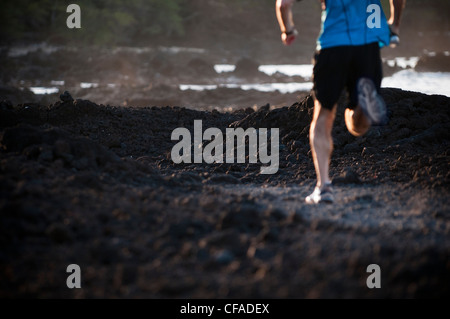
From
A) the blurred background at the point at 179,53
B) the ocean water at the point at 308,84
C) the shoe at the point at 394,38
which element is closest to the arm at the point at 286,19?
the shoe at the point at 394,38

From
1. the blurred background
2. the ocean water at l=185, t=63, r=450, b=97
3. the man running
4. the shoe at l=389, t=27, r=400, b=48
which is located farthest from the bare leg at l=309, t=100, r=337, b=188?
the blurred background

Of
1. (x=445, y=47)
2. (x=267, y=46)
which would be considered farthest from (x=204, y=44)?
(x=445, y=47)

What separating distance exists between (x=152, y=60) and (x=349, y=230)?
23338 mm

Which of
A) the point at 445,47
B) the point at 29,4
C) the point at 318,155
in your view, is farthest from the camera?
the point at 445,47

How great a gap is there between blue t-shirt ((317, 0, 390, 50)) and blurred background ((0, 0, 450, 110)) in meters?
12.4

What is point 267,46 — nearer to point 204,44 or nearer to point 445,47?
point 204,44

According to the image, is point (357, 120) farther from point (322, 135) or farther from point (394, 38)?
point (394, 38)

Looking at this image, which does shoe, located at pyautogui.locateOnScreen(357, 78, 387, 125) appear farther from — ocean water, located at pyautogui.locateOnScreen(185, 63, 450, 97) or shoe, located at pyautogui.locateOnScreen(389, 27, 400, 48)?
ocean water, located at pyautogui.locateOnScreen(185, 63, 450, 97)

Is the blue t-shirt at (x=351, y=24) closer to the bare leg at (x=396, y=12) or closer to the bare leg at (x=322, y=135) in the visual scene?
the bare leg at (x=396, y=12)

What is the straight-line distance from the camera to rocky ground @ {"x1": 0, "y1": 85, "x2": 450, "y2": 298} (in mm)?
2707

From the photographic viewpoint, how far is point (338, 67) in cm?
403

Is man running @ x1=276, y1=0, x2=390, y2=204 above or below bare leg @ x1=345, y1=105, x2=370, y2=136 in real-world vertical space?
above

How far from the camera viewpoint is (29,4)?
3073cm

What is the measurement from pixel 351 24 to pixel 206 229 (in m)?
2.05
